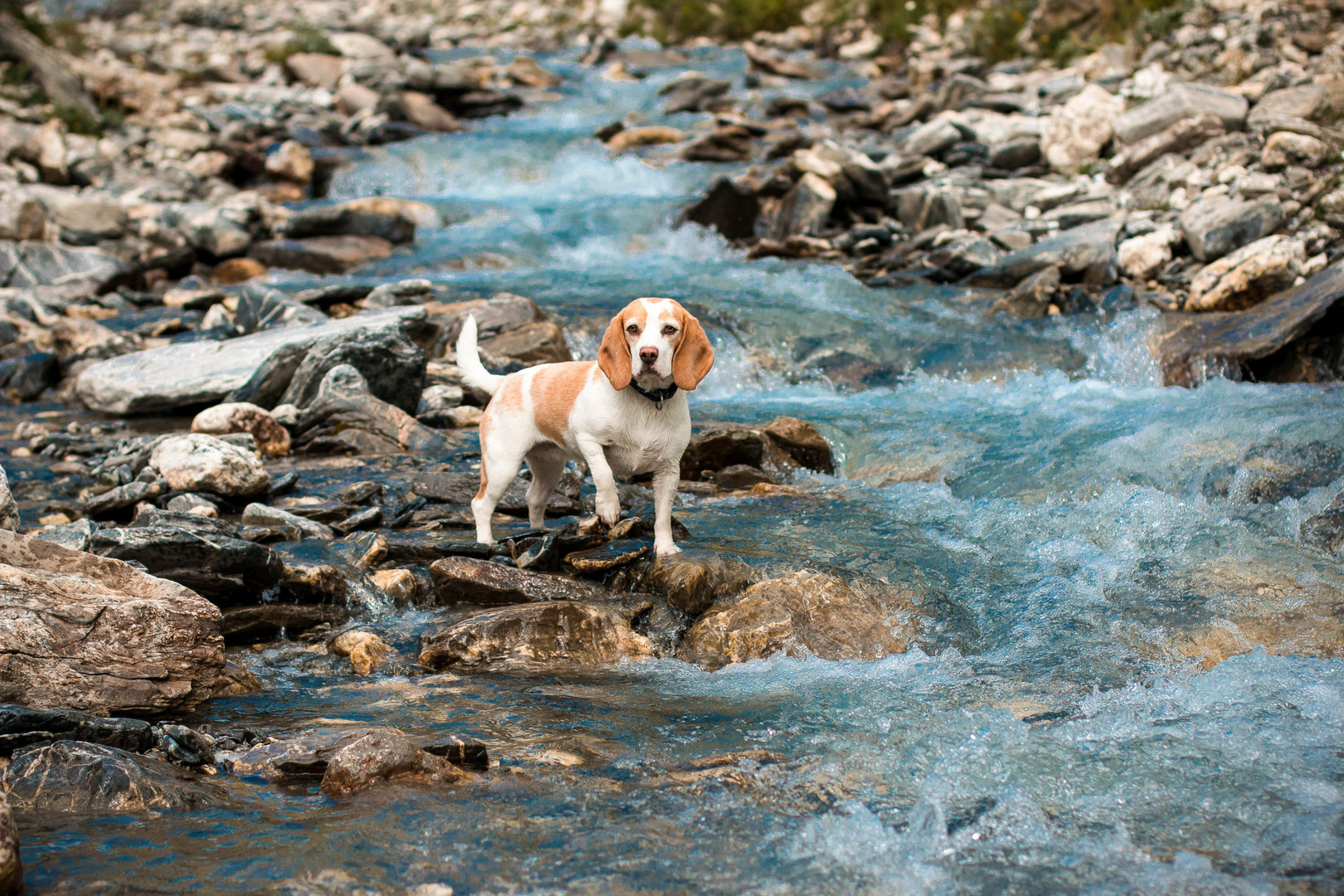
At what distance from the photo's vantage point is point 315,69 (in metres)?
28.5

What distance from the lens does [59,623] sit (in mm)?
4004

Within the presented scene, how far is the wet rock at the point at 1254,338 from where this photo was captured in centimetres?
926

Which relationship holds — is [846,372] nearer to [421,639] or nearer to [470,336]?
[470,336]

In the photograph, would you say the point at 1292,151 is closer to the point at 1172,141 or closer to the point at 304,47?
the point at 1172,141

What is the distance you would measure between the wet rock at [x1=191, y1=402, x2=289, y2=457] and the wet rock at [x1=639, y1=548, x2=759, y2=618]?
4.26m

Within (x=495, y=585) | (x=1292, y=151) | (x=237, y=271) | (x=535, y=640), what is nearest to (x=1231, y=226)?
(x=1292, y=151)

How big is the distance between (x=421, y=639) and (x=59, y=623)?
60.5 inches

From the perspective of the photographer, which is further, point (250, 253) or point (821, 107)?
point (821, 107)

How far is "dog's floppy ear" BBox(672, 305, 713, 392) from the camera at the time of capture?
199 inches

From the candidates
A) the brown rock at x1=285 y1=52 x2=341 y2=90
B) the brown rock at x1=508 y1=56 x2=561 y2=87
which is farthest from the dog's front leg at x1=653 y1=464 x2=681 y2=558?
the brown rock at x1=285 y1=52 x2=341 y2=90

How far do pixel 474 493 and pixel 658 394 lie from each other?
97.5 inches

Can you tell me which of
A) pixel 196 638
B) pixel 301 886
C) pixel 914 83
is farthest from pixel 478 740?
pixel 914 83

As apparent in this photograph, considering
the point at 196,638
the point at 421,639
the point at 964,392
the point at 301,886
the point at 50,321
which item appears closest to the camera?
the point at 301,886

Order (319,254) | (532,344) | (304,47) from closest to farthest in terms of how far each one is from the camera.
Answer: (532,344)
(319,254)
(304,47)
